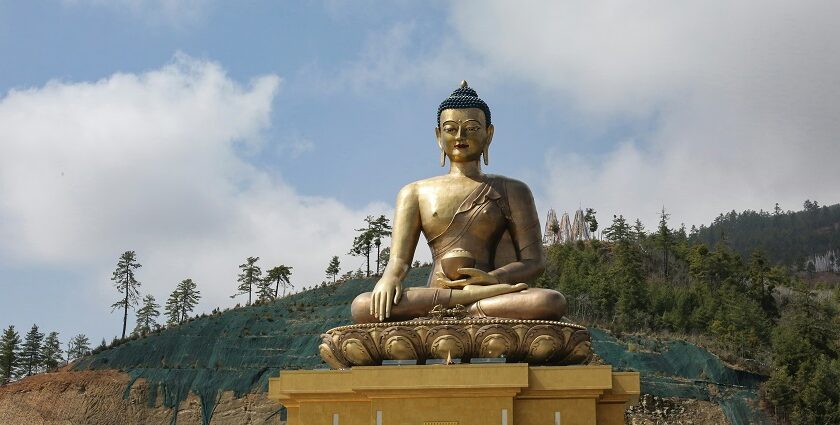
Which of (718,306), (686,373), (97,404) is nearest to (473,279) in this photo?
(686,373)

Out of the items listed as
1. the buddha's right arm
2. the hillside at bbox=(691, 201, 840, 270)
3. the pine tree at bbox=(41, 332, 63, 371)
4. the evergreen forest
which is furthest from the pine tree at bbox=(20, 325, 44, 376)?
the hillside at bbox=(691, 201, 840, 270)

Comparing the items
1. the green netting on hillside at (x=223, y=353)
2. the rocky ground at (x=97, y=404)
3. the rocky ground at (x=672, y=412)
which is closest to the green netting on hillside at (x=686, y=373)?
the rocky ground at (x=672, y=412)

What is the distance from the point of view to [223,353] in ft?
115

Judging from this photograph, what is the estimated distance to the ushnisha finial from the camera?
1024 centimetres

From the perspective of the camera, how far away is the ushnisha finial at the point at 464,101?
10.2 meters

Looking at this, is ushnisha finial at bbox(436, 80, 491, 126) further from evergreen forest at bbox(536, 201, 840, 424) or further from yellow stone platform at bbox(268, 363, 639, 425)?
evergreen forest at bbox(536, 201, 840, 424)

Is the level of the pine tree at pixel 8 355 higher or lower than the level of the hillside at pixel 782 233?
lower

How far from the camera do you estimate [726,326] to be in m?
38.3

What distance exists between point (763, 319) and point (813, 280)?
33.2 metres

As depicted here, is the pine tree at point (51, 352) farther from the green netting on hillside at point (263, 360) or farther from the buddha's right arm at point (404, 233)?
the buddha's right arm at point (404, 233)

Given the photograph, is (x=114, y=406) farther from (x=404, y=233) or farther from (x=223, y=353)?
(x=404, y=233)

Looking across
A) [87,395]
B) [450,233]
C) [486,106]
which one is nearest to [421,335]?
[450,233]

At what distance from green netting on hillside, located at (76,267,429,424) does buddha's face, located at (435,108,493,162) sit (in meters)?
22.2

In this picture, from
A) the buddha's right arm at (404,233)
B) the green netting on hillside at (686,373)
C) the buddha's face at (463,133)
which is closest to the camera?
the buddha's right arm at (404,233)
